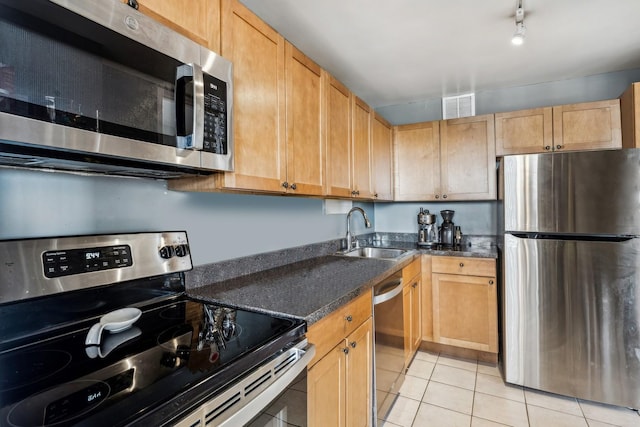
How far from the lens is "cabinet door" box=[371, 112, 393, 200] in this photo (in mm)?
2590

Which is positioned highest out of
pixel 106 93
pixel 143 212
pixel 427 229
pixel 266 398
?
pixel 106 93

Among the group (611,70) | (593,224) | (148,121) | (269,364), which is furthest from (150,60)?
(611,70)

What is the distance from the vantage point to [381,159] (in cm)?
275

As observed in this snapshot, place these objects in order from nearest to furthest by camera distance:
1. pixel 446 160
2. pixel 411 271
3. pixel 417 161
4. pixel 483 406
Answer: pixel 483 406 → pixel 411 271 → pixel 446 160 → pixel 417 161

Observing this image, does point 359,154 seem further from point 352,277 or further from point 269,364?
point 269,364

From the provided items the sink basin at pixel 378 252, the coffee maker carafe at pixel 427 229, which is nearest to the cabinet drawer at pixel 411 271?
the sink basin at pixel 378 252

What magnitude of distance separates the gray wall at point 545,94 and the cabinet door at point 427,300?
4.95 feet

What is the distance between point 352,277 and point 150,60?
1233 mm

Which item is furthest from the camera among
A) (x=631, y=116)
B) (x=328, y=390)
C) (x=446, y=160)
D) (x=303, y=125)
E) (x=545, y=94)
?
(x=446, y=160)

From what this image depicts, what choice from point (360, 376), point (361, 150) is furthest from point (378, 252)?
point (360, 376)

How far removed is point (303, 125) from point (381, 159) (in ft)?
4.15

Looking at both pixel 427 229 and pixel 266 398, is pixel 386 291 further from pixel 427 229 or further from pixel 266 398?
pixel 427 229

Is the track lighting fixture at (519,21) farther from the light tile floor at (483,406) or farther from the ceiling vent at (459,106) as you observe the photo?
the light tile floor at (483,406)

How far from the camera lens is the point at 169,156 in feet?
3.12
